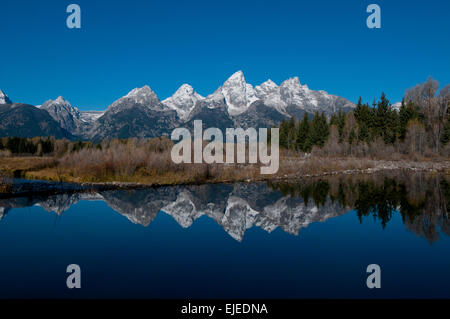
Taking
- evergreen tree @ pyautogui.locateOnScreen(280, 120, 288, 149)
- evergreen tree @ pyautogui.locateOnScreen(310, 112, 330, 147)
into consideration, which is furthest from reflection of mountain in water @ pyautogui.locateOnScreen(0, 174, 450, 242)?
evergreen tree @ pyautogui.locateOnScreen(280, 120, 288, 149)

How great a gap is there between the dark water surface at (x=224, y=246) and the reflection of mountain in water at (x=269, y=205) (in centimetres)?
5

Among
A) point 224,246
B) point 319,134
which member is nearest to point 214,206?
point 224,246

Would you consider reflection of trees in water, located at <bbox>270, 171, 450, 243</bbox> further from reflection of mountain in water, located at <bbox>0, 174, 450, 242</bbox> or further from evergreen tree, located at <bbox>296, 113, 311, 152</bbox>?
evergreen tree, located at <bbox>296, 113, 311, 152</bbox>

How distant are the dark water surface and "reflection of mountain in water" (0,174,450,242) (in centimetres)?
5

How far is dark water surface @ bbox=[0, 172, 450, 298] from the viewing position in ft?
19.3

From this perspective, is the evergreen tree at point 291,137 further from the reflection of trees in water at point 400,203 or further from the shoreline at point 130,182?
the reflection of trees in water at point 400,203

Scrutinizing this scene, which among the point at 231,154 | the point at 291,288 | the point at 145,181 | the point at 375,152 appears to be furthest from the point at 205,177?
the point at 375,152

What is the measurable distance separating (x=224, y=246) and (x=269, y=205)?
20.6ft

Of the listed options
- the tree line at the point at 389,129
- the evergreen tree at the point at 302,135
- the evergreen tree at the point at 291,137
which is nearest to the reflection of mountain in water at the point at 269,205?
the tree line at the point at 389,129

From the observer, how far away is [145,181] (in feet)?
68.8

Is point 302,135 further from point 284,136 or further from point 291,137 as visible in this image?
point 284,136

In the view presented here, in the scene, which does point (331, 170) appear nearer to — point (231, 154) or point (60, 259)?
point (231, 154)

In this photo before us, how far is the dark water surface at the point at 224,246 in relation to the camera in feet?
19.3
